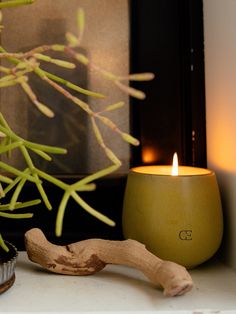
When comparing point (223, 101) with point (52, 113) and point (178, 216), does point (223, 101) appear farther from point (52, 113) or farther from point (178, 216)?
point (52, 113)

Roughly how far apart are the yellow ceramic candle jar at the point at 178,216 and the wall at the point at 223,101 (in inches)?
1.1

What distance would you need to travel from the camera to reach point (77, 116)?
1.67 feet

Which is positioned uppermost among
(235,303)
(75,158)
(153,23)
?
(153,23)

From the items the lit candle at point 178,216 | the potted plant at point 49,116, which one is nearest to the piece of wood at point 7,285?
the potted plant at point 49,116

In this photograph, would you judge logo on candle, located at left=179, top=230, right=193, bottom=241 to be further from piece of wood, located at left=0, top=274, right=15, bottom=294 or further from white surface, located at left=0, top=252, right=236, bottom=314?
piece of wood, located at left=0, top=274, right=15, bottom=294

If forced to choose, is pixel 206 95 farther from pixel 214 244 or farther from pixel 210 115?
pixel 214 244

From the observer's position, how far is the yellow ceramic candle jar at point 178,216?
16.0 inches

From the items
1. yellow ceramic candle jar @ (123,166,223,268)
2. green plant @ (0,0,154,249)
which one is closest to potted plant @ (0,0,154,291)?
green plant @ (0,0,154,249)

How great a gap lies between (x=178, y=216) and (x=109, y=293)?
3.8 inches

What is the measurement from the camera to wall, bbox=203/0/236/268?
428mm

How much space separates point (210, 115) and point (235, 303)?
0.72ft

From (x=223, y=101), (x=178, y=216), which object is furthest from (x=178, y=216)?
(x=223, y=101)

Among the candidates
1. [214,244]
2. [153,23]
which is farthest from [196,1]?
[214,244]

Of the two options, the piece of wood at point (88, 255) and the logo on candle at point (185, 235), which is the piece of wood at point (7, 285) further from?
the logo on candle at point (185, 235)
